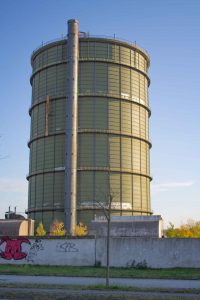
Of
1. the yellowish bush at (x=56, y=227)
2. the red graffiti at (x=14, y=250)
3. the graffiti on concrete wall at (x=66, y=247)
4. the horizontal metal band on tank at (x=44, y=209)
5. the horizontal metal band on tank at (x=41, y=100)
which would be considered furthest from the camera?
the horizontal metal band on tank at (x=41, y=100)

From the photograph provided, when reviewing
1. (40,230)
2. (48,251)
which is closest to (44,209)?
(40,230)

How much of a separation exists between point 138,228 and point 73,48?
21803mm

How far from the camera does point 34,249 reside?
2859cm

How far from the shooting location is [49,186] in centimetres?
5041

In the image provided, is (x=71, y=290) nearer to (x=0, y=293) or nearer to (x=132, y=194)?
(x=0, y=293)

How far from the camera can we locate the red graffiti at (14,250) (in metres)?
28.9

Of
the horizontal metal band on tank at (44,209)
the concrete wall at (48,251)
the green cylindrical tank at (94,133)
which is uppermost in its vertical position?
the green cylindrical tank at (94,133)

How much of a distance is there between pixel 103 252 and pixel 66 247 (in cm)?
236

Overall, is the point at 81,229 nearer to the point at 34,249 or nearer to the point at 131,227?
the point at 131,227

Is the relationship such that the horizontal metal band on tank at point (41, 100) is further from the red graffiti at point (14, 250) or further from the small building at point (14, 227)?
the red graffiti at point (14, 250)

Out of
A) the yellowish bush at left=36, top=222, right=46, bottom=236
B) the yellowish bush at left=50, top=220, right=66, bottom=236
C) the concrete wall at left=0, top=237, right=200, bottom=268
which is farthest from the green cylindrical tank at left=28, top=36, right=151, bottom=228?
the concrete wall at left=0, top=237, right=200, bottom=268

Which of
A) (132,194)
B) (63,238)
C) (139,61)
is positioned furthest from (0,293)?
(139,61)

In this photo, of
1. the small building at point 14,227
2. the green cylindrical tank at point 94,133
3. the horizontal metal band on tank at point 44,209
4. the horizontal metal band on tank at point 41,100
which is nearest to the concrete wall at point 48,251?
the small building at point 14,227

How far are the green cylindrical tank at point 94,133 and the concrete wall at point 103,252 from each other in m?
20.1
